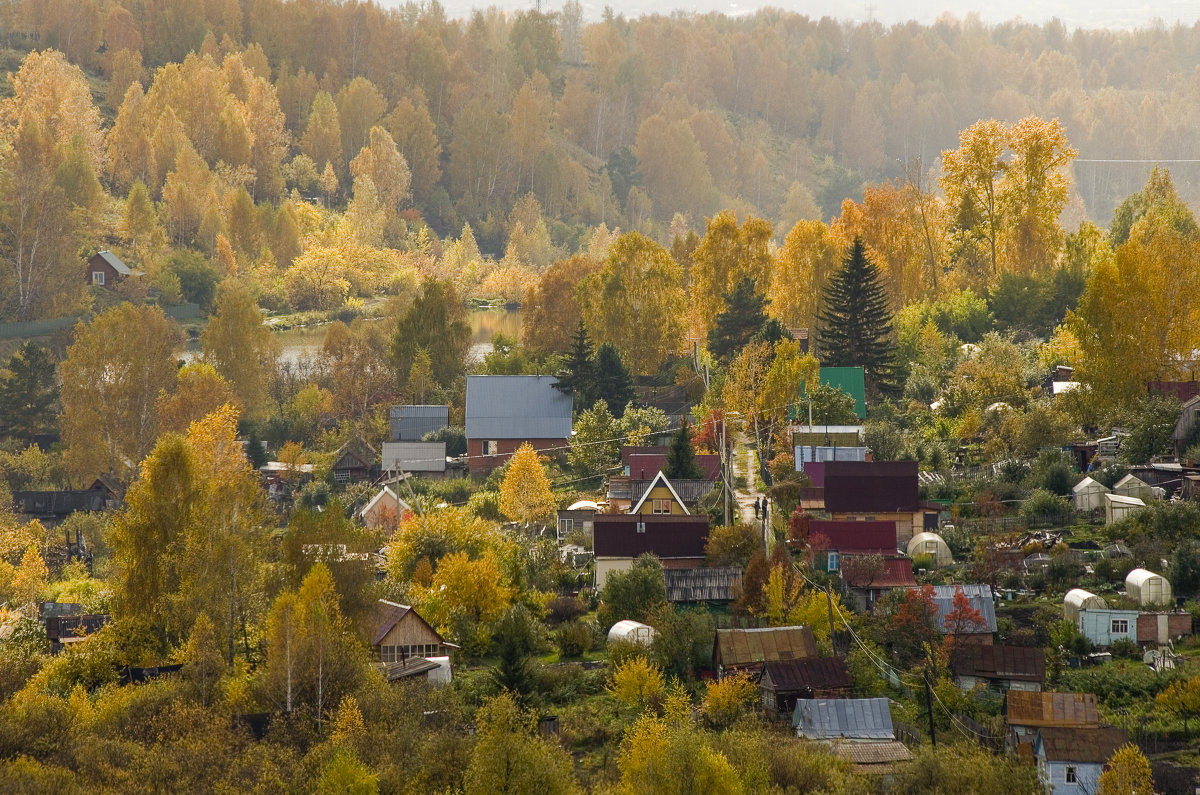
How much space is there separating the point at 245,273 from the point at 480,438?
50.8 meters

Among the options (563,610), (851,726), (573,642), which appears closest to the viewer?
(851,726)

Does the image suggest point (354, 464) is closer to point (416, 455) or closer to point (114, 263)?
point (416, 455)

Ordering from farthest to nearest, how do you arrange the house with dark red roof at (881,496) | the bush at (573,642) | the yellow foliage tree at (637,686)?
the house with dark red roof at (881,496) → the bush at (573,642) → the yellow foliage tree at (637,686)

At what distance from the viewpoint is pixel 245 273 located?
108750 millimetres

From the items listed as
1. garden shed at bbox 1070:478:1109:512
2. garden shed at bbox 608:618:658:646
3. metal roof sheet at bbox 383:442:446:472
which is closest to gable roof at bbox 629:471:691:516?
garden shed at bbox 608:618:658:646

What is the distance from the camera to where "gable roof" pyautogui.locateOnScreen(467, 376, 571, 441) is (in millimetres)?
62875

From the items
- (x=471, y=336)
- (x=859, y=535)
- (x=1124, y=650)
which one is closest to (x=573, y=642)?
(x=859, y=535)

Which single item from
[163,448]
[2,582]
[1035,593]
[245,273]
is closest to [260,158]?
[245,273]

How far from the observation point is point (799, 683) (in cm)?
3444

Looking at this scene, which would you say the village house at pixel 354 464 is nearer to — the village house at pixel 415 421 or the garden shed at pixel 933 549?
the village house at pixel 415 421

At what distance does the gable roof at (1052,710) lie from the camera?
30.9 meters

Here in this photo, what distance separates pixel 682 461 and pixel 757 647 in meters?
15.5


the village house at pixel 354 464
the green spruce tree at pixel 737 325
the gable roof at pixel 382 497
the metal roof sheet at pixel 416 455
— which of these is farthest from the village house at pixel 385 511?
the green spruce tree at pixel 737 325

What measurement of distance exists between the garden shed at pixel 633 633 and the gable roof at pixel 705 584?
118 inches
